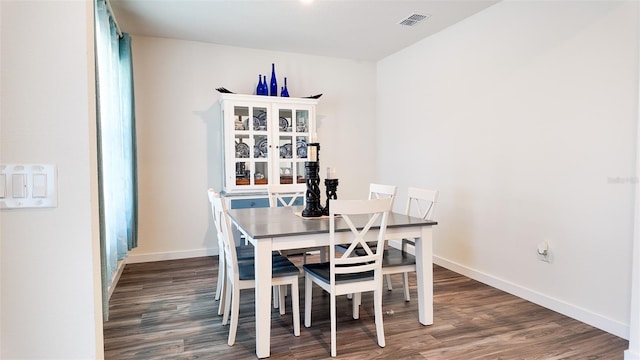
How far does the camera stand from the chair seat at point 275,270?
A: 2.33 m

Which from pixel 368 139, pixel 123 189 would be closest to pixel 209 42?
pixel 123 189

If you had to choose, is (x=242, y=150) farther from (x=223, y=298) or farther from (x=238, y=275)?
(x=238, y=275)

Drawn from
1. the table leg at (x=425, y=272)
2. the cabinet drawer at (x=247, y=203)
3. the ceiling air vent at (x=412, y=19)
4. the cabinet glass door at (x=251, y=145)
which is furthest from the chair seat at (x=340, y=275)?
the ceiling air vent at (x=412, y=19)

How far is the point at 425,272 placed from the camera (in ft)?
8.27

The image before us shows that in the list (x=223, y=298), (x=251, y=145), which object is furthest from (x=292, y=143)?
(x=223, y=298)

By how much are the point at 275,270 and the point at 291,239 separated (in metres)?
0.33

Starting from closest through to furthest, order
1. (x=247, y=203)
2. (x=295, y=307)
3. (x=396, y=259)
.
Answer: (x=295, y=307) → (x=396, y=259) → (x=247, y=203)

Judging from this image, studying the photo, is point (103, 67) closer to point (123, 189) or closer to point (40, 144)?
point (123, 189)

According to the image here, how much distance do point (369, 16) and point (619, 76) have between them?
202cm

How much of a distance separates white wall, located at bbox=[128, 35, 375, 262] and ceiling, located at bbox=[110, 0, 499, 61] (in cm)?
17

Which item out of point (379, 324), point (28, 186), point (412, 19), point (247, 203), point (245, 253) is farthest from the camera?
point (247, 203)

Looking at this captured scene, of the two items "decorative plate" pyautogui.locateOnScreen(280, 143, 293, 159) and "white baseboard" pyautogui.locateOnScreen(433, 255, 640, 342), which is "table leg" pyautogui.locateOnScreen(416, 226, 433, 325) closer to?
"white baseboard" pyautogui.locateOnScreen(433, 255, 640, 342)

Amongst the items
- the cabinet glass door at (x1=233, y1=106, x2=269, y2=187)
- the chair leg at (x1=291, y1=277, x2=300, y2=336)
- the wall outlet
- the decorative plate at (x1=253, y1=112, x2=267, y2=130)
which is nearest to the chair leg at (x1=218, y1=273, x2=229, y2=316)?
the chair leg at (x1=291, y1=277, x2=300, y2=336)

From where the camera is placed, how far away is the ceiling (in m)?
3.18
